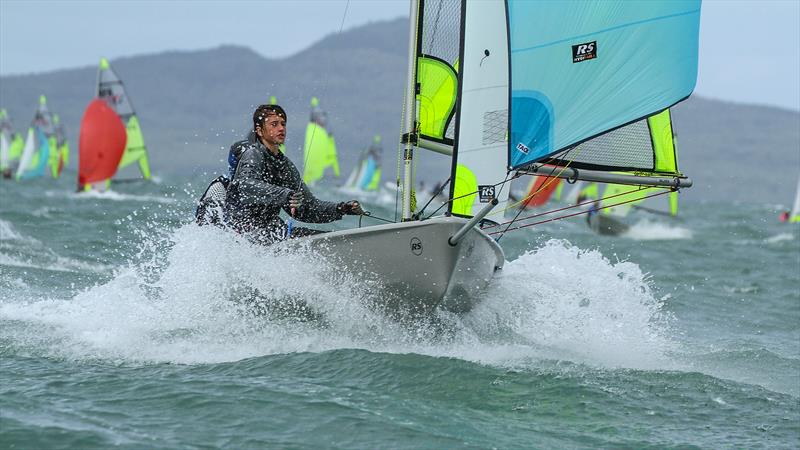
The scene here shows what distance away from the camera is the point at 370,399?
6293mm

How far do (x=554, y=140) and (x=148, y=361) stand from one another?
9.67 feet

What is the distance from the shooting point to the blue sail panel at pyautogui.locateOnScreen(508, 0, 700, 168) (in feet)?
23.5

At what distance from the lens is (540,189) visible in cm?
665

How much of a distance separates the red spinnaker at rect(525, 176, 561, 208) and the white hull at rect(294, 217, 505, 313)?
52cm

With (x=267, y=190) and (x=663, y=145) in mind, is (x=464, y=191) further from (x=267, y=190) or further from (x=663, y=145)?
(x=663, y=145)

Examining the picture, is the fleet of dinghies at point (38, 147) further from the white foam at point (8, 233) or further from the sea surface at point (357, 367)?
the sea surface at point (357, 367)

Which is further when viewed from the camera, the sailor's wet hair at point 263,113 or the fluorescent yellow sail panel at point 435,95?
the fluorescent yellow sail panel at point 435,95

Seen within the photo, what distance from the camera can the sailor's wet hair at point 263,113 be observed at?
778cm

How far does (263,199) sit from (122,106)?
973 inches

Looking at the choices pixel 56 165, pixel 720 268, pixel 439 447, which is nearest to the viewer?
pixel 439 447

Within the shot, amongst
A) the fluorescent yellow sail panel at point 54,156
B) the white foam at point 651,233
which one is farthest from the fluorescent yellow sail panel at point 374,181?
the white foam at point 651,233

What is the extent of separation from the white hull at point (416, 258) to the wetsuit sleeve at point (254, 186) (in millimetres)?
347

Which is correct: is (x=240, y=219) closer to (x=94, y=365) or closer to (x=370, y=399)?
(x=94, y=365)

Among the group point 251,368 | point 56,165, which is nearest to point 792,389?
point 251,368
